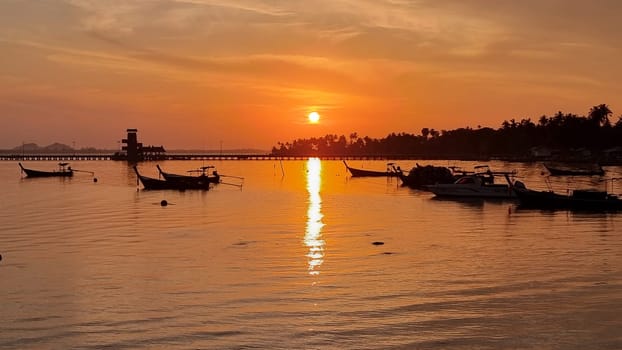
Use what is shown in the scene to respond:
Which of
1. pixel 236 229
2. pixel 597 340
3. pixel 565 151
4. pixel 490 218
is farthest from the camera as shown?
pixel 565 151

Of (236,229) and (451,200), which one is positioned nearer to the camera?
(236,229)

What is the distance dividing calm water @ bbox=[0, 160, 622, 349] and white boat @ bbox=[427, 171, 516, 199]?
16.6 m

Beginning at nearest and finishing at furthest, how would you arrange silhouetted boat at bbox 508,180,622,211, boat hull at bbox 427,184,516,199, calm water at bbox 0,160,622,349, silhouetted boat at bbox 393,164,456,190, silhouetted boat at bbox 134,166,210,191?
calm water at bbox 0,160,622,349 < silhouetted boat at bbox 508,180,622,211 < boat hull at bbox 427,184,516,199 < silhouetted boat at bbox 393,164,456,190 < silhouetted boat at bbox 134,166,210,191

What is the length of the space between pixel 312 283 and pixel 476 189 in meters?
44.2

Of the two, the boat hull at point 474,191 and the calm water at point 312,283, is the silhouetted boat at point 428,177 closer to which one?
the boat hull at point 474,191

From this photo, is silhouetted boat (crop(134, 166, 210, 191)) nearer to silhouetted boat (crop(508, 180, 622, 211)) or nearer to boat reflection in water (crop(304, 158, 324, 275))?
boat reflection in water (crop(304, 158, 324, 275))

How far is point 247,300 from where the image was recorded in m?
21.2

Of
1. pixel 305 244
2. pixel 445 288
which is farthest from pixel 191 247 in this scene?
pixel 445 288

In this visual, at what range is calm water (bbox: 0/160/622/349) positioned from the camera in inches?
680

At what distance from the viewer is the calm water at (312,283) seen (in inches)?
680

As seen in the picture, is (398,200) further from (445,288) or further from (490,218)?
(445,288)

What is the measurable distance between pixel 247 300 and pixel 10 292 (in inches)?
A: 309

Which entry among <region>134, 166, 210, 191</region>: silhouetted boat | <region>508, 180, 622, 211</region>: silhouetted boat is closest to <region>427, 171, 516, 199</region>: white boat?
<region>508, 180, 622, 211</region>: silhouetted boat

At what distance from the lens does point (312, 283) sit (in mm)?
23750
